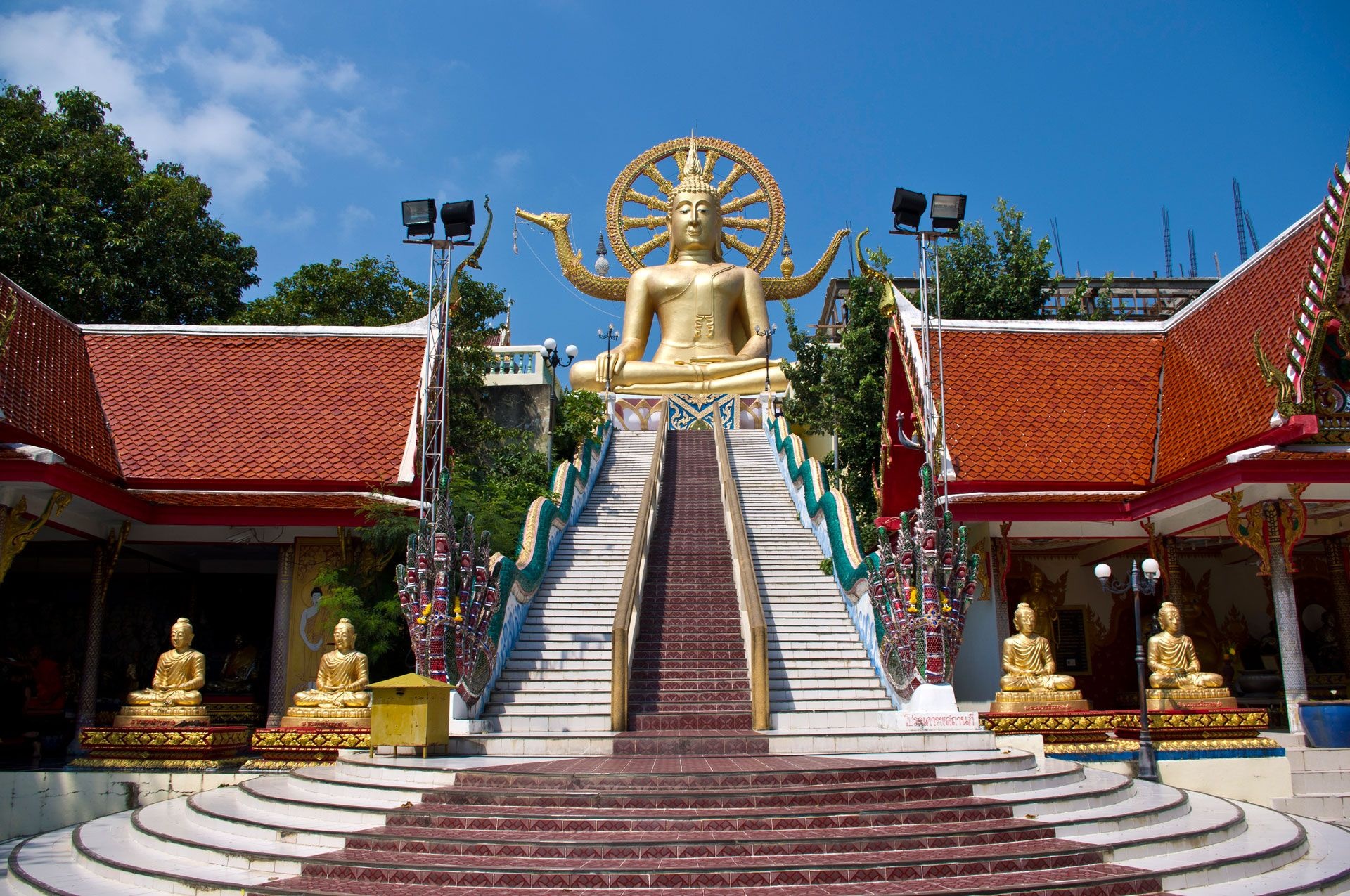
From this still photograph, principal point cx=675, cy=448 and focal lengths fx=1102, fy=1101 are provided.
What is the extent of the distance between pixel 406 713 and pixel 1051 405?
400 inches

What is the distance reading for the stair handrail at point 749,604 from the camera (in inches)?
399

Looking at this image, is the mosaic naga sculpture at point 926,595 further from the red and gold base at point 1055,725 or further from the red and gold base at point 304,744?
the red and gold base at point 304,744

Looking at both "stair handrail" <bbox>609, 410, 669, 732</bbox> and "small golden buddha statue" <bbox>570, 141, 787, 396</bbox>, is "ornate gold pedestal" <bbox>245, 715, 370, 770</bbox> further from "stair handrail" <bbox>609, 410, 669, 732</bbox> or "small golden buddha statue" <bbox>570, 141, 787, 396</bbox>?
"small golden buddha statue" <bbox>570, 141, 787, 396</bbox>

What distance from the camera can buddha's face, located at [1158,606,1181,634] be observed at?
39.4ft

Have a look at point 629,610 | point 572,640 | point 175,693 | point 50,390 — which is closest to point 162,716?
point 175,693

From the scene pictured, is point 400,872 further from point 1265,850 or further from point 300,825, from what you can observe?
point 1265,850

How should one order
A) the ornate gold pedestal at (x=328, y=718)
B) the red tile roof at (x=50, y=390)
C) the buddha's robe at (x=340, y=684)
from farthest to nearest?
the red tile roof at (x=50, y=390) → the buddha's robe at (x=340, y=684) → the ornate gold pedestal at (x=328, y=718)

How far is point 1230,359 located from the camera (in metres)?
13.5

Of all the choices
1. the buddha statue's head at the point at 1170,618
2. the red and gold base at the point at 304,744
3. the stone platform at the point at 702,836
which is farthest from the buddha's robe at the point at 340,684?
the buddha statue's head at the point at 1170,618

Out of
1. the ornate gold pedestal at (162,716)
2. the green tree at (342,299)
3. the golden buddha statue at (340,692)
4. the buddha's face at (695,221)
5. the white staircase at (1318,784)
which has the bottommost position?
the white staircase at (1318,784)

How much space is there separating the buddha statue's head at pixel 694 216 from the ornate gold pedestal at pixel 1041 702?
Result: 16584mm

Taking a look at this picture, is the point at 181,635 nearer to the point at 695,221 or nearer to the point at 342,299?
the point at 342,299

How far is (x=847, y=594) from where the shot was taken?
12617mm

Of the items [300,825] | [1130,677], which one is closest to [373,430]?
[300,825]
